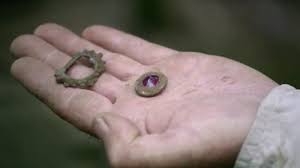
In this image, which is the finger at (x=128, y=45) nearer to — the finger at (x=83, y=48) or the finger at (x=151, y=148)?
the finger at (x=83, y=48)

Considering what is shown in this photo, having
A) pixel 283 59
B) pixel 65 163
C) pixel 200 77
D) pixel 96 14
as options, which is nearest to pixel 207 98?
pixel 200 77

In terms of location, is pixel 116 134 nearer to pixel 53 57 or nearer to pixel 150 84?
pixel 150 84

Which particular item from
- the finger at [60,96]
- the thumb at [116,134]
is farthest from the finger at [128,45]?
the thumb at [116,134]

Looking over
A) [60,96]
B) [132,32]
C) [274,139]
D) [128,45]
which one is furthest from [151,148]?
[132,32]

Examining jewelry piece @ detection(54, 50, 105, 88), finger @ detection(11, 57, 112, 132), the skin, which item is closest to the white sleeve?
the skin

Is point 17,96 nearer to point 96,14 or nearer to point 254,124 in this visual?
point 96,14

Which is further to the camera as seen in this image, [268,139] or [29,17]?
[29,17]

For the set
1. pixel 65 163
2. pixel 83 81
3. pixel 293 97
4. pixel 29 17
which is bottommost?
pixel 65 163
